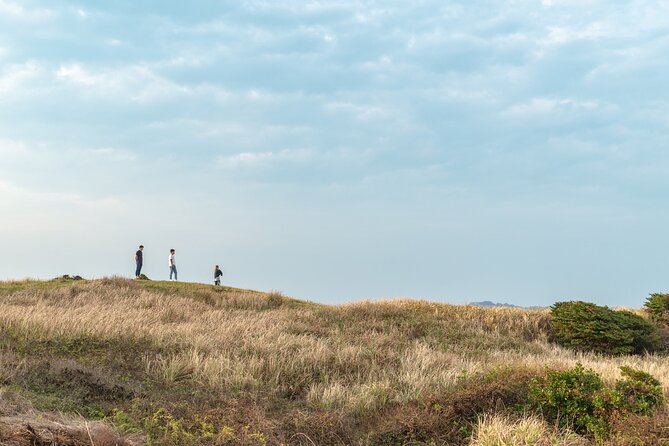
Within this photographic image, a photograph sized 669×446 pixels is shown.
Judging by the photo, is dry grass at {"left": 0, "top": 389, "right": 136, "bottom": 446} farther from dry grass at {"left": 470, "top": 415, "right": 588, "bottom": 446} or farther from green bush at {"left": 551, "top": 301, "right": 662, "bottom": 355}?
green bush at {"left": 551, "top": 301, "right": 662, "bottom": 355}

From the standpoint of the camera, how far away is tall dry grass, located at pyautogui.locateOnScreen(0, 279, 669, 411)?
953 cm

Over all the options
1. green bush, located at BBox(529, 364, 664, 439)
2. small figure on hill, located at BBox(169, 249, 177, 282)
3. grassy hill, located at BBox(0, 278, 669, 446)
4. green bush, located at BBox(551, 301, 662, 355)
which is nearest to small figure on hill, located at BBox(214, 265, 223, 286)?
small figure on hill, located at BBox(169, 249, 177, 282)

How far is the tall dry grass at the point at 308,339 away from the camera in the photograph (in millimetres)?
9531

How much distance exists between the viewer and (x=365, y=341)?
1489cm

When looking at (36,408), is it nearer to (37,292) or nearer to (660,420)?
(660,420)

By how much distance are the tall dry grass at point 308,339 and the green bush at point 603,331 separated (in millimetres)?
905

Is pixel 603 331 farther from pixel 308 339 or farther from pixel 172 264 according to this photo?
pixel 172 264

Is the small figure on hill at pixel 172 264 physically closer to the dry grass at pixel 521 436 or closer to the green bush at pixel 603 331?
the green bush at pixel 603 331

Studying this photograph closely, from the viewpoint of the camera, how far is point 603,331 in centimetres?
1862

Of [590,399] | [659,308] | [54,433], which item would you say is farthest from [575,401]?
[659,308]

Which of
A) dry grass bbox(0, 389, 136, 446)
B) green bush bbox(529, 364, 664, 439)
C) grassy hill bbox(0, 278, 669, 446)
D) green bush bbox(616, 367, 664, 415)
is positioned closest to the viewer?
dry grass bbox(0, 389, 136, 446)

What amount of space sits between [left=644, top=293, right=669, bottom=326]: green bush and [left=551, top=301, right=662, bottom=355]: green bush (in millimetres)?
3700

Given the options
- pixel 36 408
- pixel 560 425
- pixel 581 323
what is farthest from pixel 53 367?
pixel 581 323

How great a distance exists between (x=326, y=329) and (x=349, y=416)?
8944 mm
